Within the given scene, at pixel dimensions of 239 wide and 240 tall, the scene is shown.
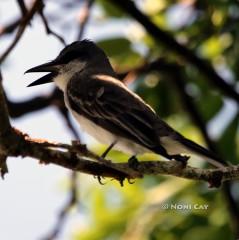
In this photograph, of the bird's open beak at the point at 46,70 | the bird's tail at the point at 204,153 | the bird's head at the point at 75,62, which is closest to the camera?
the bird's tail at the point at 204,153

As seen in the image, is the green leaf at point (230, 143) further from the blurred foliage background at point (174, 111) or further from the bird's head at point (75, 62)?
the bird's head at point (75, 62)

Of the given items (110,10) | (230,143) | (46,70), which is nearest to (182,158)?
(230,143)

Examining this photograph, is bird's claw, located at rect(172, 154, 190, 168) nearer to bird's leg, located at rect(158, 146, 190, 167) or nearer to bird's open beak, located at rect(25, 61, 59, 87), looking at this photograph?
bird's leg, located at rect(158, 146, 190, 167)

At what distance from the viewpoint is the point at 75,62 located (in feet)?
15.7

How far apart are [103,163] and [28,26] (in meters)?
1.31

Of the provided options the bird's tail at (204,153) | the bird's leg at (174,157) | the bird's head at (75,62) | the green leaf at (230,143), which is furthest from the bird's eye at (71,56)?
the bird's leg at (174,157)

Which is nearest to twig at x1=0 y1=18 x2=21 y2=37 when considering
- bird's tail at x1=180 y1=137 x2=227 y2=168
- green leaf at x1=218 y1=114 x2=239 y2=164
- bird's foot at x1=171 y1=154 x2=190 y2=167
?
green leaf at x1=218 y1=114 x2=239 y2=164

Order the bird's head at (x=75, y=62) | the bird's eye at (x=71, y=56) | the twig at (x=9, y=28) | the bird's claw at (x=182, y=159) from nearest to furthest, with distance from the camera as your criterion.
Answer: the bird's claw at (x=182, y=159) → the bird's head at (x=75, y=62) → the bird's eye at (x=71, y=56) → the twig at (x=9, y=28)

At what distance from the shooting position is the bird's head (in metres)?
4.50

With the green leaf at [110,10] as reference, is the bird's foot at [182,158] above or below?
above

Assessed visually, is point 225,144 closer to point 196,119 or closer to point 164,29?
point 196,119

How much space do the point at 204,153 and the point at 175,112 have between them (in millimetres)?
1423

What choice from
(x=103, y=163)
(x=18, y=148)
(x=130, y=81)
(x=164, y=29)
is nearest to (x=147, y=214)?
(x=130, y=81)

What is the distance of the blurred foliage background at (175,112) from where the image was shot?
14.6ft
